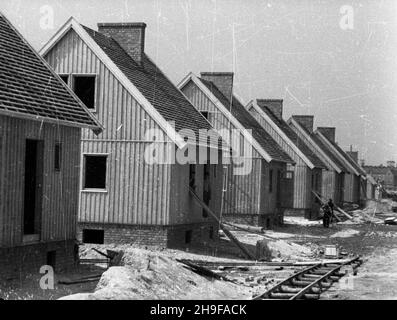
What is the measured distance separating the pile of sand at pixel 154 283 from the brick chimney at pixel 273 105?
30688 mm

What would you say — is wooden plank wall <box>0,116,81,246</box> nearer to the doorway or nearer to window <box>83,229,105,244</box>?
the doorway

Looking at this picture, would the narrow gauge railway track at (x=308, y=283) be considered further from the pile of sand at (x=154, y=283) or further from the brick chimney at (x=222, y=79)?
the brick chimney at (x=222, y=79)

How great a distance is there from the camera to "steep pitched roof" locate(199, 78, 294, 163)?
1390 inches

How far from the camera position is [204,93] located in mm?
34344

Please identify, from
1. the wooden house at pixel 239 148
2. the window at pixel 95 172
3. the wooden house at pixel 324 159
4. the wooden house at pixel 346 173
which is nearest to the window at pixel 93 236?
the window at pixel 95 172

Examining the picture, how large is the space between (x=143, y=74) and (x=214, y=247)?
6.90m

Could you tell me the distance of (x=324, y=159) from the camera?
5394 centimetres

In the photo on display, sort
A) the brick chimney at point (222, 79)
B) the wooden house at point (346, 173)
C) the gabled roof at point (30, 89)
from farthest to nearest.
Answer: the wooden house at point (346, 173), the brick chimney at point (222, 79), the gabled roof at point (30, 89)

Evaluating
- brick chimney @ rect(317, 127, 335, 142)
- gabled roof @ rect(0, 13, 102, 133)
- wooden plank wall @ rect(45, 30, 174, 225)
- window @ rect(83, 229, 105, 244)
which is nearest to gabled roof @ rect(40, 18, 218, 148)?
wooden plank wall @ rect(45, 30, 174, 225)

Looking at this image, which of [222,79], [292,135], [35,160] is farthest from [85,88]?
[292,135]

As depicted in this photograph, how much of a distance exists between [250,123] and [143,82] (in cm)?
1442

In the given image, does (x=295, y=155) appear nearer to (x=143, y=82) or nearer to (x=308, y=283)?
(x=143, y=82)

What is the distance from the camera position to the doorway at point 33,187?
16.2m
